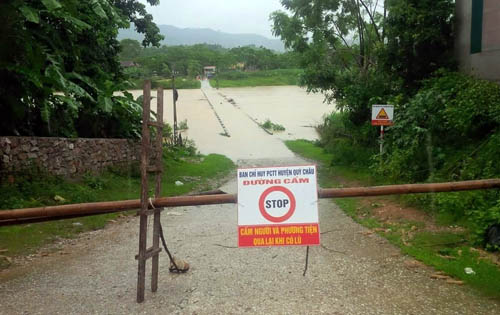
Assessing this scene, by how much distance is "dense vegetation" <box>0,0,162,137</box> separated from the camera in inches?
Answer: 330

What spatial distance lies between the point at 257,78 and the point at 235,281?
269 ft

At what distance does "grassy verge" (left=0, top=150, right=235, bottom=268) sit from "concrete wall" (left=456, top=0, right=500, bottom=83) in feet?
27.9

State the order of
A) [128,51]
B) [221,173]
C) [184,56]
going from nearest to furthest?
1. [221,173]
2. [128,51]
3. [184,56]

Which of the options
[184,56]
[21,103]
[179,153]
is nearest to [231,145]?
[179,153]

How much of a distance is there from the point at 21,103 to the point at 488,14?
11.3 m

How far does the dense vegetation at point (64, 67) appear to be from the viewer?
27.5ft

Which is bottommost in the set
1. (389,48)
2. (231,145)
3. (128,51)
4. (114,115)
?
(231,145)

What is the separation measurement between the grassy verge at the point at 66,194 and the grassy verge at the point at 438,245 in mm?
5529

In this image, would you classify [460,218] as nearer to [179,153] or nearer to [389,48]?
[389,48]

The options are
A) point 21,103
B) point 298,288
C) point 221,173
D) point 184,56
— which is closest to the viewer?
point 298,288

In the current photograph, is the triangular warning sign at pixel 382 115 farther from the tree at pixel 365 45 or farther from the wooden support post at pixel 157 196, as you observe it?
the wooden support post at pixel 157 196

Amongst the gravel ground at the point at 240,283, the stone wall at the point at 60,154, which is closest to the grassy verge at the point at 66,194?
the stone wall at the point at 60,154

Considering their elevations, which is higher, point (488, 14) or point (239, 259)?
point (488, 14)

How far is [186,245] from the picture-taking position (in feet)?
25.0
